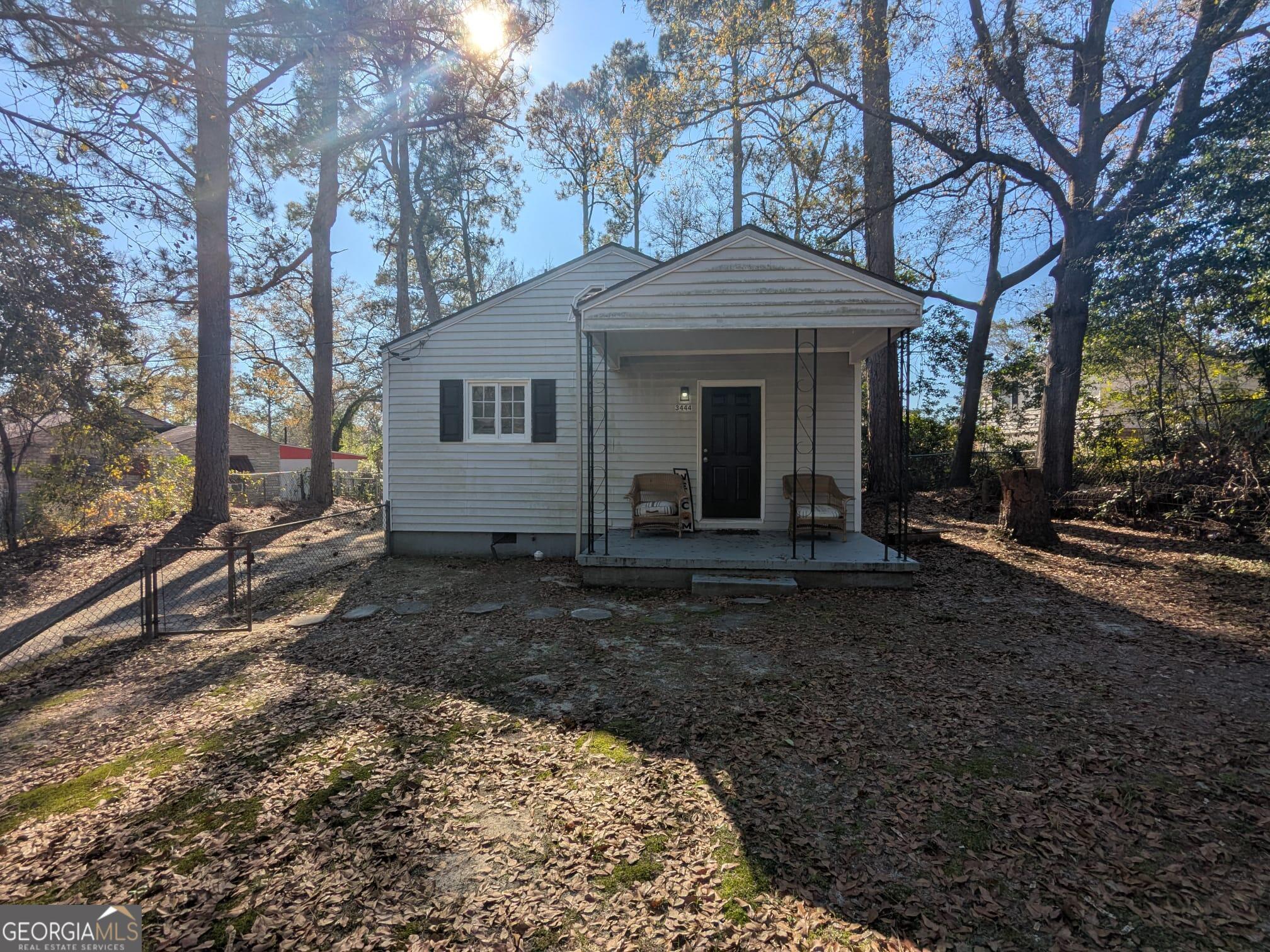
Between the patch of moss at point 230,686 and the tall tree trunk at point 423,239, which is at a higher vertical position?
the tall tree trunk at point 423,239

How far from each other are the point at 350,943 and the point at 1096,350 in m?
15.9

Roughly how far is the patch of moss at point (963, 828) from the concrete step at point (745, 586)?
11.5ft

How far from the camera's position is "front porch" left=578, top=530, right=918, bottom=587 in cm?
596

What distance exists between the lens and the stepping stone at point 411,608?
5.57 meters

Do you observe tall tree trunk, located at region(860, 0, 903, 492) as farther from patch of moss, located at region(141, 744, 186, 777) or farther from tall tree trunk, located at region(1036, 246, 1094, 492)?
patch of moss, located at region(141, 744, 186, 777)

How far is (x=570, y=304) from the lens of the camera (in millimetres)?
8164

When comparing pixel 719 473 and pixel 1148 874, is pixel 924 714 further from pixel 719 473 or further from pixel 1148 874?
pixel 719 473

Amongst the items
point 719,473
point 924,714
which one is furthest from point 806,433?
point 924,714

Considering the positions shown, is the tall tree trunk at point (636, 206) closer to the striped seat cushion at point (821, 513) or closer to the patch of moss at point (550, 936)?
the striped seat cushion at point (821, 513)

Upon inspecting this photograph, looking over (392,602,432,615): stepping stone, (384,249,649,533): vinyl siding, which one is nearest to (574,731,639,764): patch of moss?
(392,602,432,615): stepping stone

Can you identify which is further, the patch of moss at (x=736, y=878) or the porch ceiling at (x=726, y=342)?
the porch ceiling at (x=726, y=342)

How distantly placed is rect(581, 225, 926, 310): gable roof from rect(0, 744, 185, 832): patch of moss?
5.12 meters

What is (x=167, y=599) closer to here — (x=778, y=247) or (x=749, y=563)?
(x=749, y=563)

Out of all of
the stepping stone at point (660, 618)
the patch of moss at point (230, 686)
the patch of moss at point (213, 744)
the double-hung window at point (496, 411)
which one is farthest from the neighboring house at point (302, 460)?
the patch of moss at point (213, 744)
